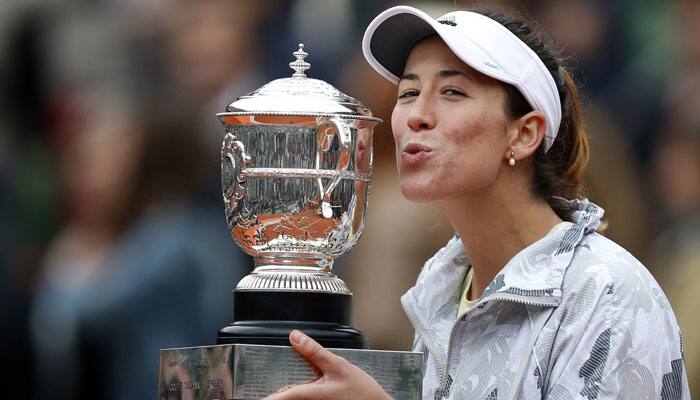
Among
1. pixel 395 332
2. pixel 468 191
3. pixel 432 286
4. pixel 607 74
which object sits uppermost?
pixel 607 74

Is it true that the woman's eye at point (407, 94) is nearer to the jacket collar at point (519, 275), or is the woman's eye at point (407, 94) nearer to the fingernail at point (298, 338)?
the jacket collar at point (519, 275)

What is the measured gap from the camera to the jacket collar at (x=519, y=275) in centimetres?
245

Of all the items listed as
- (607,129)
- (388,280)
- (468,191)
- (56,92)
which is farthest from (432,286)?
(56,92)

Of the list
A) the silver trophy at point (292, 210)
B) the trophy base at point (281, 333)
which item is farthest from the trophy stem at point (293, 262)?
the trophy base at point (281, 333)

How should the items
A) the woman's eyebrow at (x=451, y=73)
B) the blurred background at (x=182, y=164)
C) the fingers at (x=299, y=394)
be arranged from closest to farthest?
the fingers at (x=299, y=394), the woman's eyebrow at (x=451, y=73), the blurred background at (x=182, y=164)

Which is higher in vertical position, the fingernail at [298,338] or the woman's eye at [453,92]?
the woman's eye at [453,92]

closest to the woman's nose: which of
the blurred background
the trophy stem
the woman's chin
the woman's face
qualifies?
the woman's face

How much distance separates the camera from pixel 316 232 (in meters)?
2.48

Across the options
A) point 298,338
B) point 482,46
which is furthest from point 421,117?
point 298,338

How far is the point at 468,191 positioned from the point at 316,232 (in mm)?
288

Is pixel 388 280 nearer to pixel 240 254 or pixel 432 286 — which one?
pixel 240 254

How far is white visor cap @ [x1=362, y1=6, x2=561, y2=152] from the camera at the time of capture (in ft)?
8.33

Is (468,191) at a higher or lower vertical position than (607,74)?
lower

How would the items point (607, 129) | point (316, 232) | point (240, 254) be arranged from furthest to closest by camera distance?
point (607, 129), point (240, 254), point (316, 232)
